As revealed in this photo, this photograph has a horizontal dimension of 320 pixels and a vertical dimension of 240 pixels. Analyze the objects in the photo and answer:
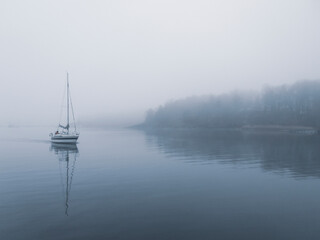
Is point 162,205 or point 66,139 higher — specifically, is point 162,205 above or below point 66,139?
below

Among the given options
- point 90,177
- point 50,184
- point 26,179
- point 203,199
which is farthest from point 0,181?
point 203,199

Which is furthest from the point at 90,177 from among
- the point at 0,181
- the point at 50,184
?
the point at 0,181

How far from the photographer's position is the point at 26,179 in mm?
25859

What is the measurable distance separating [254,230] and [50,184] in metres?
20.2

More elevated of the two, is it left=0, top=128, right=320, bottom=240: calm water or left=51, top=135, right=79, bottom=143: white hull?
left=51, top=135, right=79, bottom=143: white hull

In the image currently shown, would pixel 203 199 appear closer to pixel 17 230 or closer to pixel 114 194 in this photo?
pixel 114 194

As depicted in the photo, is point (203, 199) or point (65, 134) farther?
point (65, 134)

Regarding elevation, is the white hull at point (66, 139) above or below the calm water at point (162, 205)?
above

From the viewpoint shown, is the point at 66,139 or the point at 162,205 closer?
the point at 162,205

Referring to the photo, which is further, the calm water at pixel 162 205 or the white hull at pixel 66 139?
the white hull at pixel 66 139

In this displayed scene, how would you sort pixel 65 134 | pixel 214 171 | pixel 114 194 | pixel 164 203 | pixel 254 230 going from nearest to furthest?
pixel 254 230, pixel 164 203, pixel 114 194, pixel 214 171, pixel 65 134

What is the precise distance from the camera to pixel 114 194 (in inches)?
784

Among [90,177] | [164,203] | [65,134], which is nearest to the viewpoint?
[164,203]

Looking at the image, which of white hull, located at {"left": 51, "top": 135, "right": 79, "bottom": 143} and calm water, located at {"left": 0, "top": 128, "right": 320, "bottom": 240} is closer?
calm water, located at {"left": 0, "top": 128, "right": 320, "bottom": 240}
